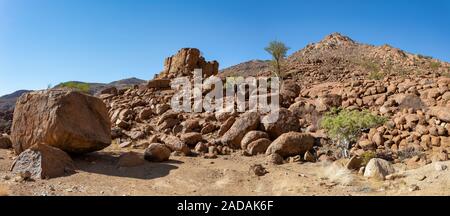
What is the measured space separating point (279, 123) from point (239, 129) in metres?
1.14

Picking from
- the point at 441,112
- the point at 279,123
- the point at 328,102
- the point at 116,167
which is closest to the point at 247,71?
the point at 328,102

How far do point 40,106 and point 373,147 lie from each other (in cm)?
788

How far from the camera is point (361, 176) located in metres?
7.79

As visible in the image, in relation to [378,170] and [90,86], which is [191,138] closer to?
[378,170]

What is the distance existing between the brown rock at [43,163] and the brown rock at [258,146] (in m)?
4.26

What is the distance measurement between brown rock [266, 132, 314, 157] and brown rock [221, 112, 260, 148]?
4.46 feet

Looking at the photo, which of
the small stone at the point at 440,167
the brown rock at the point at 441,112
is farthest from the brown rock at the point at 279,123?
the small stone at the point at 440,167

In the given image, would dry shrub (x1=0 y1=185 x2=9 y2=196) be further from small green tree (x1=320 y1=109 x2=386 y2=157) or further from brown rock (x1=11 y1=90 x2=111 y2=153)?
small green tree (x1=320 y1=109 x2=386 y2=157)

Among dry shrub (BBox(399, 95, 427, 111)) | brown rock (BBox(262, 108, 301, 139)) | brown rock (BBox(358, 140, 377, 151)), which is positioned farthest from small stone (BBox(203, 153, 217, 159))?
dry shrub (BBox(399, 95, 427, 111))

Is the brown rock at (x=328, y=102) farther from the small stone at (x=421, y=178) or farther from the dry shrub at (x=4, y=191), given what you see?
the dry shrub at (x=4, y=191)

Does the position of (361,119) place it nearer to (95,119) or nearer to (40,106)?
(95,119)

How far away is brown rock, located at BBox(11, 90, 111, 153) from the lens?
884 centimetres
